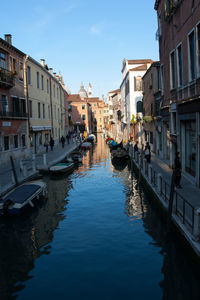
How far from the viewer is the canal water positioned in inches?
256

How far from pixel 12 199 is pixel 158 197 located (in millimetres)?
6409

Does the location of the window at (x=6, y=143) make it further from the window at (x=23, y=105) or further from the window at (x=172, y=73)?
the window at (x=172, y=73)

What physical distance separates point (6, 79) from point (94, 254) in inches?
644

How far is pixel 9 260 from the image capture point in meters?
8.12

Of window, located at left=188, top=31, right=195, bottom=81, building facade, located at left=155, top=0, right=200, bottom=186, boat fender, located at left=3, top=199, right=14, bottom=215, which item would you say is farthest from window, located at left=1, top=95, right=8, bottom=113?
window, located at left=188, top=31, right=195, bottom=81

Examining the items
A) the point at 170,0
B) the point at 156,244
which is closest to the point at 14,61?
the point at 170,0

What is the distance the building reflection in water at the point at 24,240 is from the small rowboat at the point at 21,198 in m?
0.42

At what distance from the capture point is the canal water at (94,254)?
6.51m

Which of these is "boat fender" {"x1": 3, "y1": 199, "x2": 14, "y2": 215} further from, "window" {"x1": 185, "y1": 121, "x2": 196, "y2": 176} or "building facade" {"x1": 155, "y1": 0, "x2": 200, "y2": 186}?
"window" {"x1": 185, "y1": 121, "x2": 196, "y2": 176}

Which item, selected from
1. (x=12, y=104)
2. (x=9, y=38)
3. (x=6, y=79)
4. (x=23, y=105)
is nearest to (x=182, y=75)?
(x=6, y=79)

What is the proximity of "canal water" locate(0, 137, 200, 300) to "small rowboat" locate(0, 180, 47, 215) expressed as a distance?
45 centimetres

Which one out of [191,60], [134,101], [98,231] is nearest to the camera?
[98,231]

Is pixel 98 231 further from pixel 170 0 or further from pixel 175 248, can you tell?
pixel 170 0

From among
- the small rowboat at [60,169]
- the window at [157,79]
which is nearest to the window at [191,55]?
the window at [157,79]
